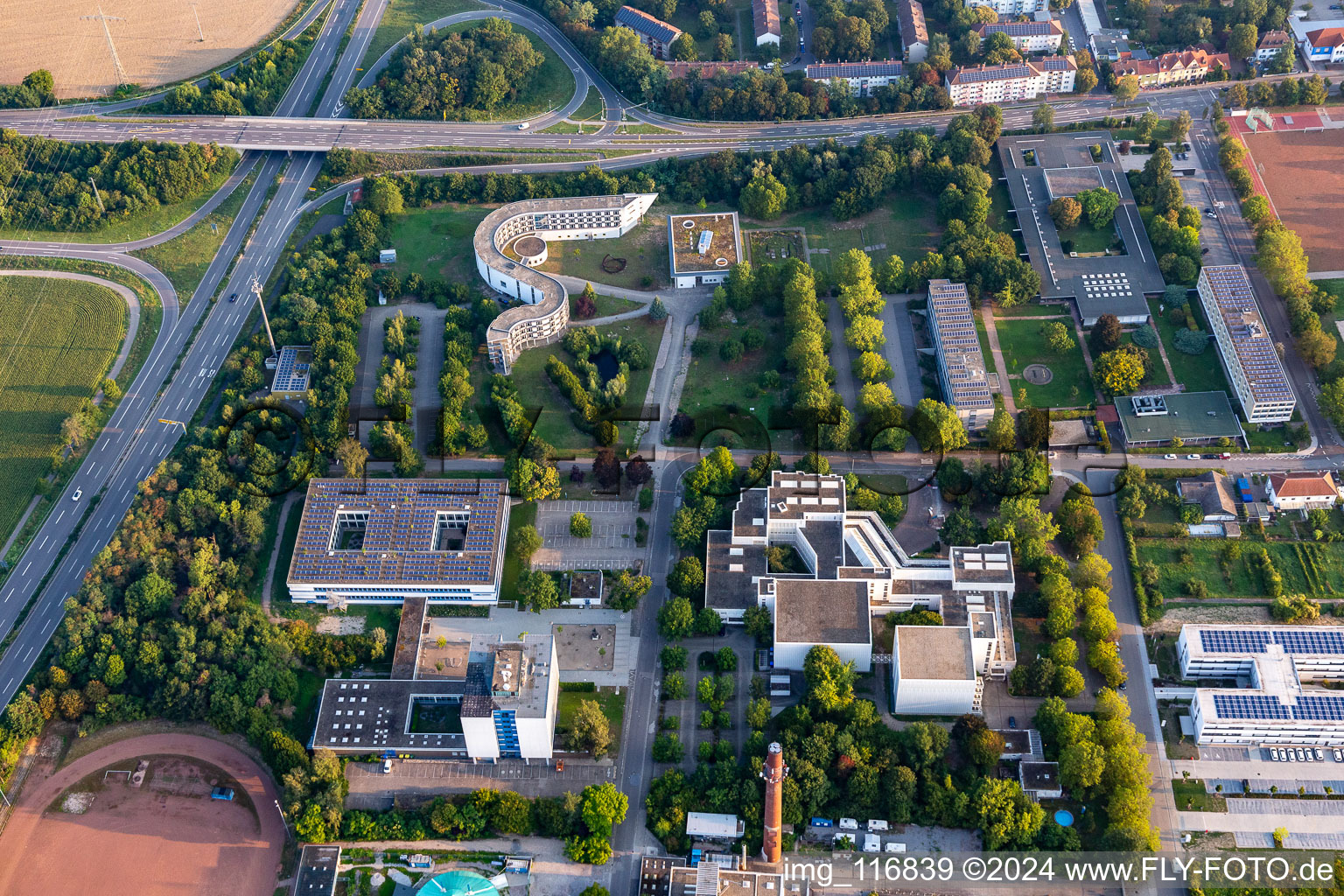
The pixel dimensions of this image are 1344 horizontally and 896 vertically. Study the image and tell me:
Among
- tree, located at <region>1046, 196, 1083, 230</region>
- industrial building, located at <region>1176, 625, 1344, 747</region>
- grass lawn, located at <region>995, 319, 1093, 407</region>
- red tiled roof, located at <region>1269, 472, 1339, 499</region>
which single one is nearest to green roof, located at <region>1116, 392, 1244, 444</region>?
grass lawn, located at <region>995, 319, 1093, 407</region>

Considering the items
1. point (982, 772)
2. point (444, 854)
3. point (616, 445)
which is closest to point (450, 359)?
point (616, 445)

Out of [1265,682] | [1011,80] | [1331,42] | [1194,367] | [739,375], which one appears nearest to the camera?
[1265,682]

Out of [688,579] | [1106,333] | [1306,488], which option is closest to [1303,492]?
[1306,488]

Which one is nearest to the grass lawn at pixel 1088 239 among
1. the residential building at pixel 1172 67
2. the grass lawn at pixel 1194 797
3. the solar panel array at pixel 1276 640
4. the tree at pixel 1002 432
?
the residential building at pixel 1172 67

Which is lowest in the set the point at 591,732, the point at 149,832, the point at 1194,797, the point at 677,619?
the point at 1194,797

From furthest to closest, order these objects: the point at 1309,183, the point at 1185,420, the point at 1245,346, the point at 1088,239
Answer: the point at 1309,183 → the point at 1088,239 → the point at 1245,346 → the point at 1185,420

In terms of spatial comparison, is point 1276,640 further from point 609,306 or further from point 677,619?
point 609,306

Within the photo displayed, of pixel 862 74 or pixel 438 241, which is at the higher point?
pixel 862 74

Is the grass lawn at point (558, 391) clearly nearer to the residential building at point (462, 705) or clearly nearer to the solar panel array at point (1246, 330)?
the residential building at point (462, 705)
